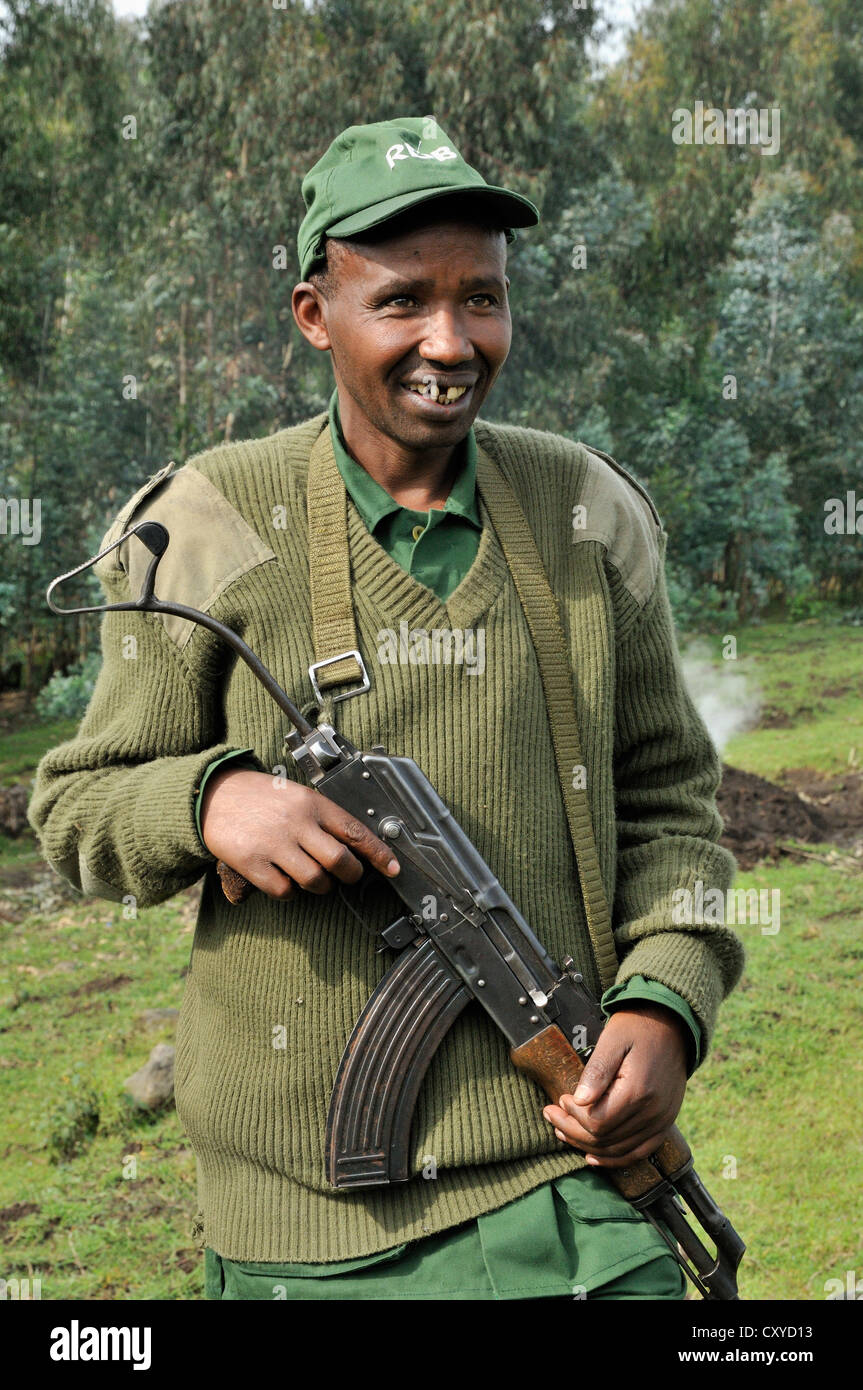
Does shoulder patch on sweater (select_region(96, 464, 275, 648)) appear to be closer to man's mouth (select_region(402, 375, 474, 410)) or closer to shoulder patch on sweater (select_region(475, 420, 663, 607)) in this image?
man's mouth (select_region(402, 375, 474, 410))

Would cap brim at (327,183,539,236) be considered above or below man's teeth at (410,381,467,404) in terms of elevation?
above

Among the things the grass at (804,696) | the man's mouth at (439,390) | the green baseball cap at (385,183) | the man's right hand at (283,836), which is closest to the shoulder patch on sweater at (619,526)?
the man's mouth at (439,390)

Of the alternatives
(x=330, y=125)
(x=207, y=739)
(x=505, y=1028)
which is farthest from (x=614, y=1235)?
(x=330, y=125)

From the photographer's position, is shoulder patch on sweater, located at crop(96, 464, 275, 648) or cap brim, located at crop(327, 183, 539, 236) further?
shoulder patch on sweater, located at crop(96, 464, 275, 648)

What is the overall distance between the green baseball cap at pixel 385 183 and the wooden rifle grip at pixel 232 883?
3.45ft

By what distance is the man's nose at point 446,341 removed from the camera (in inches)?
92.4

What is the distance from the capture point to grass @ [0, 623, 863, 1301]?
4.69 metres

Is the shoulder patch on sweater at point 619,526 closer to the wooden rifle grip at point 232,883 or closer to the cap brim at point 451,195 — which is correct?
the cap brim at point 451,195

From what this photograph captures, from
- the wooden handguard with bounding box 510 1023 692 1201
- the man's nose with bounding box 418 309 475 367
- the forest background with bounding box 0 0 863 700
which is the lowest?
the wooden handguard with bounding box 510 1023 692 1201

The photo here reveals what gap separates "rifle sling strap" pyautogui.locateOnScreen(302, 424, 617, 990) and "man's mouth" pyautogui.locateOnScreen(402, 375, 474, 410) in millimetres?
232

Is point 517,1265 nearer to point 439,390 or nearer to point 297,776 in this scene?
point 297,776

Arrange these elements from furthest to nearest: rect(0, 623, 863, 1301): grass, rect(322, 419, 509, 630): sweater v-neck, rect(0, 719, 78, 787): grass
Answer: rect(0, 719, 78, 787): grass
rect(0, 623, 863, 1301): grass
rect(322, 419, 509, 630): sweater v-neck

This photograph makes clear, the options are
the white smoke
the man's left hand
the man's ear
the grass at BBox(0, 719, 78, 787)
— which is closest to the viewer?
the man's left hand

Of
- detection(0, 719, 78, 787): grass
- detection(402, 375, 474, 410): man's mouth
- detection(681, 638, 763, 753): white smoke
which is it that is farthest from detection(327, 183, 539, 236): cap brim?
detection(681, 638, 763, 753): white smoke
